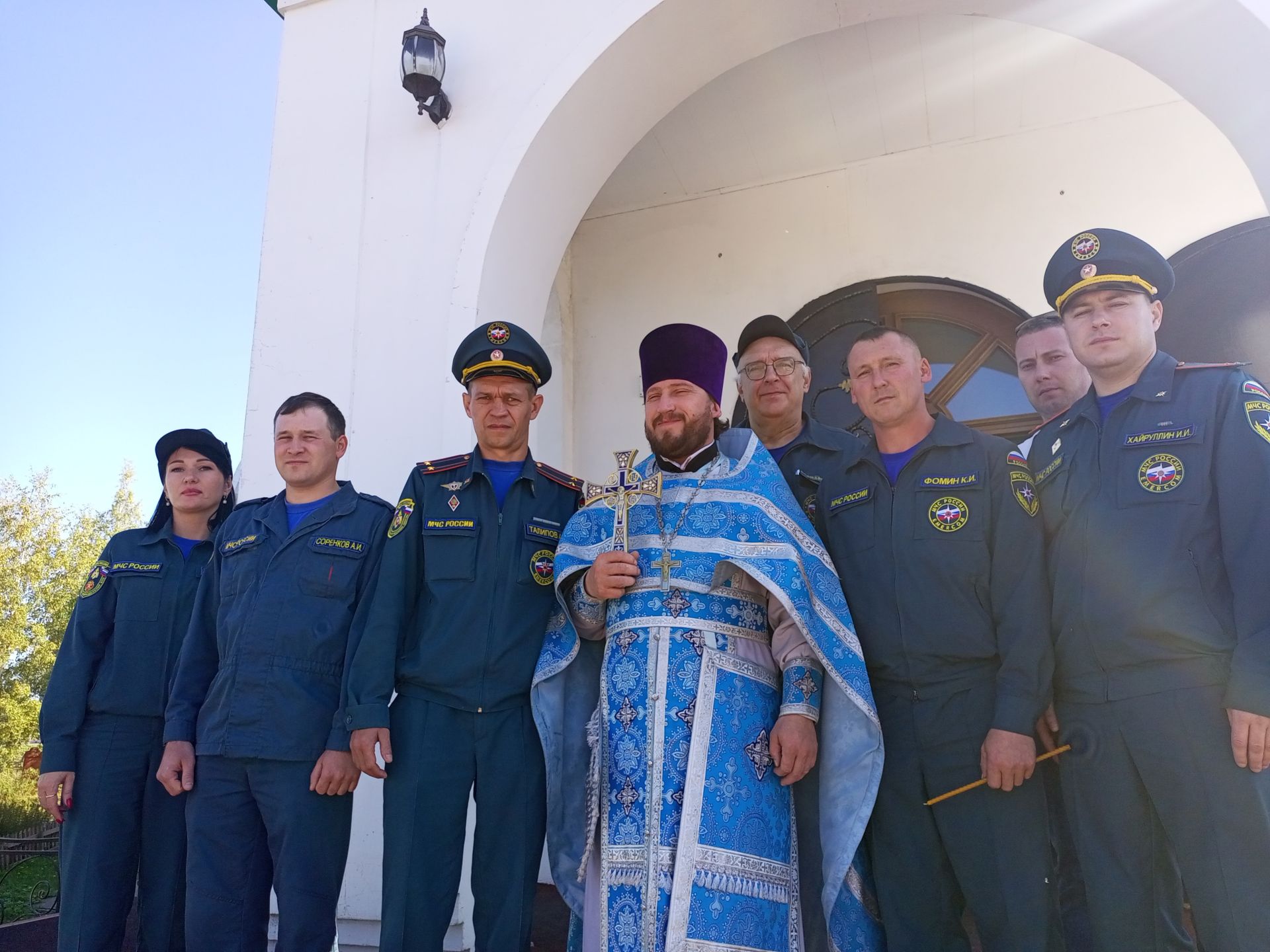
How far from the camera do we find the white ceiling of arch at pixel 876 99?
15.0 ft

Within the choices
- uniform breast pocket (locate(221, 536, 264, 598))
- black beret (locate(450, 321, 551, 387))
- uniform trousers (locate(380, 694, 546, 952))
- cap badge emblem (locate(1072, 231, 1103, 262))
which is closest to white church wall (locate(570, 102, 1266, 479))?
black beret (locate(450, 321, 551, 387))

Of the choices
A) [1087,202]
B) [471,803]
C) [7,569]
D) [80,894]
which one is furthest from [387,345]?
[7,569]

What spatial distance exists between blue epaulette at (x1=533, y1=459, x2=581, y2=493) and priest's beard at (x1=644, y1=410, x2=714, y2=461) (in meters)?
0.37

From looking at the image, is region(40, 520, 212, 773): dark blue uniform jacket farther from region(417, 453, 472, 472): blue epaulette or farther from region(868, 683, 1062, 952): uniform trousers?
region(868, 683, 1062, 952): uniform trousers

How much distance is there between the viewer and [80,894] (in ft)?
9.93

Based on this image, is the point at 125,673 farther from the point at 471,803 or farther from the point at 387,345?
the point at 387,345

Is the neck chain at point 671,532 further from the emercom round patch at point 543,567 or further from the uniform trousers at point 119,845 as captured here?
the uniform trousers at point 119,845

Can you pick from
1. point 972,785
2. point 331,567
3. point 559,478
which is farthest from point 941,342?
point 331,567

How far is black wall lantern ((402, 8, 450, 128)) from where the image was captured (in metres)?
3.85

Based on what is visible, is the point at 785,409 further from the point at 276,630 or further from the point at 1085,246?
the point at 276,630

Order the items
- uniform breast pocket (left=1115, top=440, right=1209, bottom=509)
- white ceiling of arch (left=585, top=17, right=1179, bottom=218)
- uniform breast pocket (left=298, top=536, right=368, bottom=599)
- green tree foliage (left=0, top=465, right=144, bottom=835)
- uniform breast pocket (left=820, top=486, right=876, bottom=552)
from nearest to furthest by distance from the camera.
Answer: uniform breast pocket (left=1115, top=440, right=1209, bottom=509) → uniform breast pocket (left=820, top=486, right=876, bottom=552) → uniform breast pocket (left=298, top=536, right=368, bottom=599) → white ceiling of arch (left=585, top=17, right=1179, bottom=218) → green tree foliage (left=0, top=465, right=144, bottom=835)

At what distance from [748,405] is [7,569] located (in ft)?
65.5

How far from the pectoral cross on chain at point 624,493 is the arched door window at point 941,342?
2633 millimetres

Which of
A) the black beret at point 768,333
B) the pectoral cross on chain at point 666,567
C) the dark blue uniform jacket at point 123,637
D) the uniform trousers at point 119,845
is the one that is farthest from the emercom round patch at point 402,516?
the black beret at point 768,333
